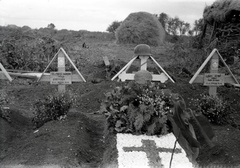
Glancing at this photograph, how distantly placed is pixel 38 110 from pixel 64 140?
5.13 feet

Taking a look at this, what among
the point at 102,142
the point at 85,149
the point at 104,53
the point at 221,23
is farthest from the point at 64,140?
the point at 104,53

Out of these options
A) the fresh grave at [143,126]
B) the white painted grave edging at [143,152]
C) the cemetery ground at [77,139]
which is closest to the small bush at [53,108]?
the cemetery ground at [77,139]

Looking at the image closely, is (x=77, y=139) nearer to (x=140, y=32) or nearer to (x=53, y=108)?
(x=53, y=108)

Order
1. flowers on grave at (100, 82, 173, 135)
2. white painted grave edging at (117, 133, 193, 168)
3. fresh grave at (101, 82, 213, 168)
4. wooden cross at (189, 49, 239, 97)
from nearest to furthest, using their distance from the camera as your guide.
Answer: white painted grave edging at (117, 133, 193, 168), fresh grave at (101, 82, 213, 168), flowers on grave at (100, 82, 173, 135), wooden cross at (189, 49, 239, 97)

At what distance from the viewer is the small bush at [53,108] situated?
258 inches

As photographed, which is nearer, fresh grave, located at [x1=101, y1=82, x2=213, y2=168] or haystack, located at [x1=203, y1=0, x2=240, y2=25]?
fresh grave, located at [x1=101, y1=82, x2=213, y2=168]

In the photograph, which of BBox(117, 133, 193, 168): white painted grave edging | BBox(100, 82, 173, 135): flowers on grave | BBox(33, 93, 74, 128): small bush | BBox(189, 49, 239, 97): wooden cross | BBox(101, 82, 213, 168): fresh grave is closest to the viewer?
BBox(117, 133, 193, 168): white painted grave edging

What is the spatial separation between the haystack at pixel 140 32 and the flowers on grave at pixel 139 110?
16.1 m

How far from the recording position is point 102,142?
6.11 metres

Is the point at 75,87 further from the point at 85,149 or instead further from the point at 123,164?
the point at 123,164

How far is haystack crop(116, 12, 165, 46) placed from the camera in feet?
72.8

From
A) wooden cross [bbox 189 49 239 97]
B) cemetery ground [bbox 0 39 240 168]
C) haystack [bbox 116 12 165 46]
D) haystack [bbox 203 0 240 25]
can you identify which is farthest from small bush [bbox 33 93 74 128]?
haystack [bbox 116 12 165 46]

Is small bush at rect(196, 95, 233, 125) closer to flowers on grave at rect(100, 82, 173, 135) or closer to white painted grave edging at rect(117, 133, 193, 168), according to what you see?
flowers on grave at rect(100, 82, 173, 135)

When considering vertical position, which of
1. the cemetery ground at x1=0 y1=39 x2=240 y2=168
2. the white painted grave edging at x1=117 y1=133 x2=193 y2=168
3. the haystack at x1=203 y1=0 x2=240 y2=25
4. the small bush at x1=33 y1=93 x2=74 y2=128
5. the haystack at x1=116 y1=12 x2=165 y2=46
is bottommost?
the cemetery ground at x1=0 y1=39 x2=240 y2=168
